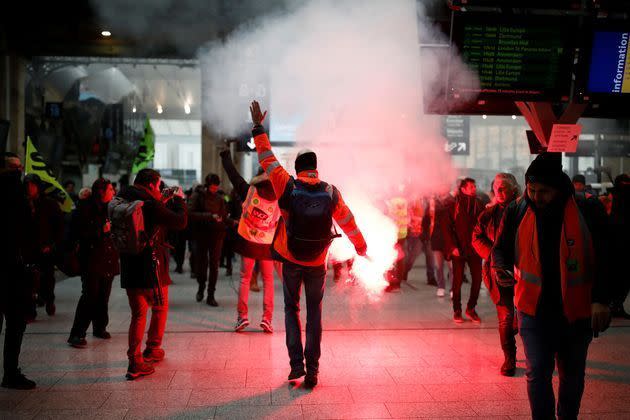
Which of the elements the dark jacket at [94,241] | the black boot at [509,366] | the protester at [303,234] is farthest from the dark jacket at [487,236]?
the dark jacket at [94,241]

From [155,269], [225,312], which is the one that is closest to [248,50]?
[225,312]

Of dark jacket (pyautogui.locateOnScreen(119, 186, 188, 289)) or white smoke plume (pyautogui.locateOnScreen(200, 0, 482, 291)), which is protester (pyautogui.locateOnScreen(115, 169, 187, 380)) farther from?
white smoke plume (pyautogui.locateOnScreen(200, 0, 482, 291))

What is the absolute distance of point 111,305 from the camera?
872 centimetres

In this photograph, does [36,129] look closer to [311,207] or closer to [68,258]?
[68,258]

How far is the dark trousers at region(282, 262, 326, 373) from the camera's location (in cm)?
500

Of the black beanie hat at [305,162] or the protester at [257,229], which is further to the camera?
the protester at [257,229]

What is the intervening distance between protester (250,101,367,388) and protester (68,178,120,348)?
2149mm

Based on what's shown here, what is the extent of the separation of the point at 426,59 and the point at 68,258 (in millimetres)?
5039

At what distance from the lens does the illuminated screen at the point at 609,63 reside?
7.30 meters

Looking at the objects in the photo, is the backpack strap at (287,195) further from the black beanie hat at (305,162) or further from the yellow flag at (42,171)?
the yellow flag at (42,171)

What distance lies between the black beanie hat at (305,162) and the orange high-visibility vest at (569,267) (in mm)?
2063

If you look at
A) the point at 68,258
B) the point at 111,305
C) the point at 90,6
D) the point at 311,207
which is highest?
the point at 90,6

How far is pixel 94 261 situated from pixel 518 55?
16.9 ft

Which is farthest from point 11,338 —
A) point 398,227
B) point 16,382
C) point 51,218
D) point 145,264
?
point 398,227
